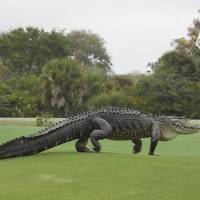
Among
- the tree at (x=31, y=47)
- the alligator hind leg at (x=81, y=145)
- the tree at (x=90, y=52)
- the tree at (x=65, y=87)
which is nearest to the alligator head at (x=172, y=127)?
the alligator hind leg at (x=81, y=145)

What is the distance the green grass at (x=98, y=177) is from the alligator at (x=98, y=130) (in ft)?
1.01

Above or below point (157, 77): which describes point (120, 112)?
below

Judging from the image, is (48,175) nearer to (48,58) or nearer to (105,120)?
(105,120)

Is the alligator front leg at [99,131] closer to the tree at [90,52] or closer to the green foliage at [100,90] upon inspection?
the green foliage at [100,90]

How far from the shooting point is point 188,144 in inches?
748

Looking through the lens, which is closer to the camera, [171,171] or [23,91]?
[171,171]

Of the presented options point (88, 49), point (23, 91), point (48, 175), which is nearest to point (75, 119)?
point (48, 175)

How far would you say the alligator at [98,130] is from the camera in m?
11.3

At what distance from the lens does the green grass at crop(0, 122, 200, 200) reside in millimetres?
7750

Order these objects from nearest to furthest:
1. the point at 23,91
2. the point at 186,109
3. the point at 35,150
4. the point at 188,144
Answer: the point at 35,150, the point at 188,144, the point at 186,109, the point at 23,91

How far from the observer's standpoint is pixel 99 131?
11.4m

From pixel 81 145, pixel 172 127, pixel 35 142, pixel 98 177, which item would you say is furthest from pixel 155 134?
pixel 98 177

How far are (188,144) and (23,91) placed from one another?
2822 centimetres

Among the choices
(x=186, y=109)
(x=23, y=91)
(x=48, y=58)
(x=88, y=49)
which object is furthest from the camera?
(x=88, y=49)
